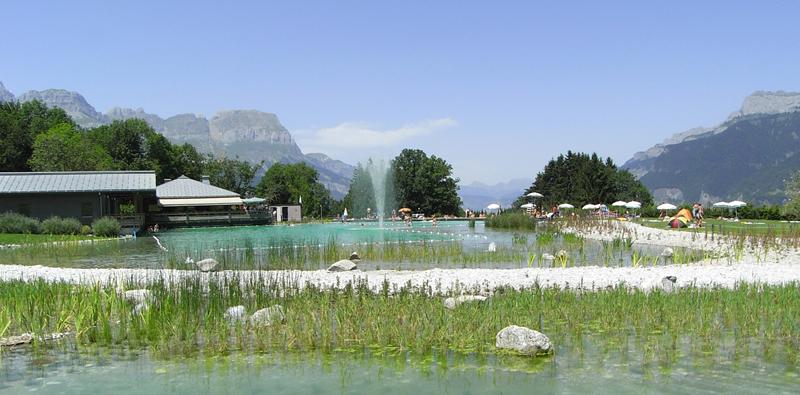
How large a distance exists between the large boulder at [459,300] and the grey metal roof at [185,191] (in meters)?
42.9

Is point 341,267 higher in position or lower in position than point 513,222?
lower

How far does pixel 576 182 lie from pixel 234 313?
2170 inches

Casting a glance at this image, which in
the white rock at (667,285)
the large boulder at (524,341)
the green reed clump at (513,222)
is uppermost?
the green reed clump at (513,222)

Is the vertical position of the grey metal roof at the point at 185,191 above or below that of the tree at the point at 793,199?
above

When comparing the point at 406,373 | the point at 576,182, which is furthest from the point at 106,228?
the point at 576,182

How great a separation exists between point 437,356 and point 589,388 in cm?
168

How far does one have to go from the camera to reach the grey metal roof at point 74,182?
36.1m

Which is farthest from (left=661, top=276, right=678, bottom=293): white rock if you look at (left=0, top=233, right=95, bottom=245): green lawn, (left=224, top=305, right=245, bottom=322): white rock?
(left=0, top=233, right=95, bottom=245): green lawn

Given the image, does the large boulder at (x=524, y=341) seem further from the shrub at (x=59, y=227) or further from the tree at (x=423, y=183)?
the tree at (x=423, y=183)

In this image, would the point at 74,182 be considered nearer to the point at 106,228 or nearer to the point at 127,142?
the point at 106,228

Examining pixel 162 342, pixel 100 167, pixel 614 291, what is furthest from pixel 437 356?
pixel 100 167

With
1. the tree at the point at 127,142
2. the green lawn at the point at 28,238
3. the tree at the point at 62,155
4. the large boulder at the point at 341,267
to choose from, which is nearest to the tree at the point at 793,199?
the large boulder at the point at 341,267

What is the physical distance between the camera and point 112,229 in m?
31.8

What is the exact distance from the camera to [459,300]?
945 cm
